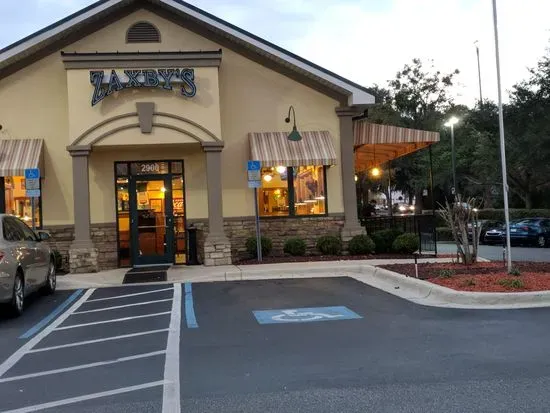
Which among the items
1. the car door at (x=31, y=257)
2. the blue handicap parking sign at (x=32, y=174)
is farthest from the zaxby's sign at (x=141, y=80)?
the car door at (x=31, y=257)

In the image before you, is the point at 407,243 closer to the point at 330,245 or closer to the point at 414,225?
the point at 414,225

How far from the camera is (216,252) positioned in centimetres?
1529

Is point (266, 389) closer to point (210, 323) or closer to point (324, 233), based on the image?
point (210, 323)

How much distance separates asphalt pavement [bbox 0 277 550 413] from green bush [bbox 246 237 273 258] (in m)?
5.52

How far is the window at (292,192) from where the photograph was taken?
17031 millimetres

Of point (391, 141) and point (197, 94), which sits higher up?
point (197, 94)

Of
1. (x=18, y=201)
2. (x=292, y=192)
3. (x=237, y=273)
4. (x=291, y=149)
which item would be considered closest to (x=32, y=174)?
(x=18, y=201)

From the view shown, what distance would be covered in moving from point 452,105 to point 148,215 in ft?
129

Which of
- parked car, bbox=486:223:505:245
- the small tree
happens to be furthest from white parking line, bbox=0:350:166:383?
parked car, bbox=486:223:505:245

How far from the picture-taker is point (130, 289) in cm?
1253

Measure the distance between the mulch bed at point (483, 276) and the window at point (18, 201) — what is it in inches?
372

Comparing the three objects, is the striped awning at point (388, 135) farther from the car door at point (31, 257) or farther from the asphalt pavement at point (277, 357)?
the car door at point (31, 257)

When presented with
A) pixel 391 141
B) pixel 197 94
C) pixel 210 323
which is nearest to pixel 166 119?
pixel 197 94

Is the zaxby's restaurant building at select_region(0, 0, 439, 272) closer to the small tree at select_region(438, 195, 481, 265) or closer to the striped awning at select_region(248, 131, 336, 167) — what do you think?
the striped awning at select_region(248, 131, 336, 167)
